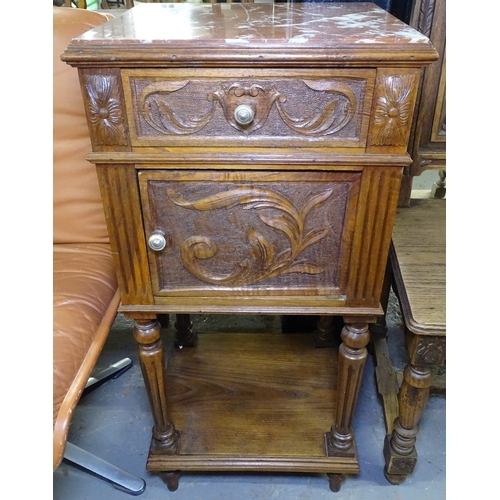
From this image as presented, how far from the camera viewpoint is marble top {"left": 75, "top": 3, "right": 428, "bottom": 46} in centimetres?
60

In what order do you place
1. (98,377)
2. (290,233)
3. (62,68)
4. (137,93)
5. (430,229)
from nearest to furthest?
1. (137,93)
2. (290,233)
3. (62,68)
4. (430,229)
5. (98,377)

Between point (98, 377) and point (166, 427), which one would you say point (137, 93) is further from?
point (98, 377)

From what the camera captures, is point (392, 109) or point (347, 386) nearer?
point (392, 109)

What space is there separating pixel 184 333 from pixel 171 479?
360 millimetres

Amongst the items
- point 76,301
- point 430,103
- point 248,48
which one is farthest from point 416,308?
point 76,301

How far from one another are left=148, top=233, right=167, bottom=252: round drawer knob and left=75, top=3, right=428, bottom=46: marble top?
281mm

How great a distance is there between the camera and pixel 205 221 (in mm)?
726

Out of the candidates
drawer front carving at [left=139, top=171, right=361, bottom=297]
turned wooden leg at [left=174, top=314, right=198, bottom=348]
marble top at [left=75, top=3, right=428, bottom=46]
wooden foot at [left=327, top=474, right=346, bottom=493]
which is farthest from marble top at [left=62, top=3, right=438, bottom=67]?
wooden foot at [left=327, top=474, right=346, bottom=493]

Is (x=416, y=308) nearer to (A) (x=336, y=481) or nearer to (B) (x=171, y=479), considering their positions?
(A) (x=336, y=481)

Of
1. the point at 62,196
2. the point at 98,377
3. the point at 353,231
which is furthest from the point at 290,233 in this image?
the point at 98,377

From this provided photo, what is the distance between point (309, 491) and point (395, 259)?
564mm

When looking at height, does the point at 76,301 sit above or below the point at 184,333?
above

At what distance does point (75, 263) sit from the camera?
98 centimetres

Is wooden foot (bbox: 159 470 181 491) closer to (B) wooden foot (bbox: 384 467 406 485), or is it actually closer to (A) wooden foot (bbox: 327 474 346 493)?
(A) wooden foot (bbox: 327 474 346 493)
